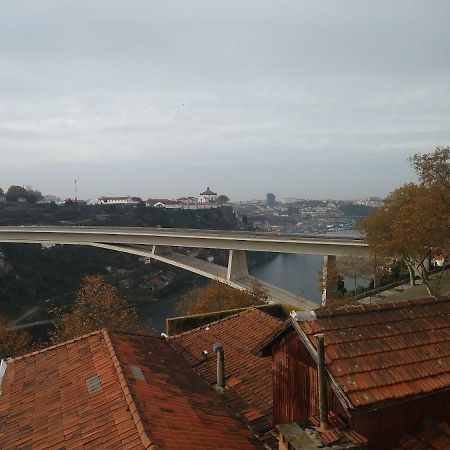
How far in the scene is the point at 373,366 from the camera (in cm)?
393

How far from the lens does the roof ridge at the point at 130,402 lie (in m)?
4.32

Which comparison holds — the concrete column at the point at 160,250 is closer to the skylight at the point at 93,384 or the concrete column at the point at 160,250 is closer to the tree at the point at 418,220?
the tree at the point at 418,220

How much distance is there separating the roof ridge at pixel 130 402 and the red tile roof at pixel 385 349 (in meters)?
1.92

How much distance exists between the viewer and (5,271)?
139ft

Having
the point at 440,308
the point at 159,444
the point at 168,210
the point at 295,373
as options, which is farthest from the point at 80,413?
the point at 168,210

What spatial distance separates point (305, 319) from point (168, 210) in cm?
7362

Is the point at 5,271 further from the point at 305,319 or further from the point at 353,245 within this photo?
the point at 305,319

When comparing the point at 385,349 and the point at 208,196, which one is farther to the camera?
the point at 208,196

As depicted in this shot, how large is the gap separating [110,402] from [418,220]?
13310mm

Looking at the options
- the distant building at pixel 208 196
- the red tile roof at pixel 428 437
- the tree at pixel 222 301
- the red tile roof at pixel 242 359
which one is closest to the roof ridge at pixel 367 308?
the red tile roof at pixel 428 437

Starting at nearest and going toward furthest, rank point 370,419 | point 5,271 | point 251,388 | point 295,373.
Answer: point 370,419, point 295,373, point 251,388, point 5,271

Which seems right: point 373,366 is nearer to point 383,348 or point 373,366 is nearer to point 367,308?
point 383,348

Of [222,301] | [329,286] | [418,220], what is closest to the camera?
[418,220]

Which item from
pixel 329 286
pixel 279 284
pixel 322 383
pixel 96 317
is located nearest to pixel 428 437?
pixel 322 383
